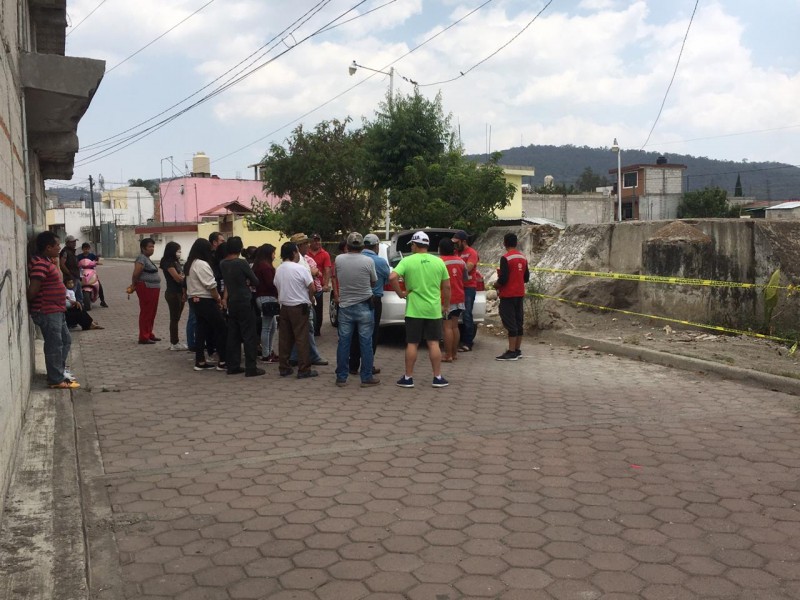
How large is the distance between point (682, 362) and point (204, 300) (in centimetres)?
593

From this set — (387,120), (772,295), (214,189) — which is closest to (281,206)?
(387,120)

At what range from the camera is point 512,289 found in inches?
403

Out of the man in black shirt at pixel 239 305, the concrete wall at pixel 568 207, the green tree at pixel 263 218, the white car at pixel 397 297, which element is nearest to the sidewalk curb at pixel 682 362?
the white car at pixel 397 297

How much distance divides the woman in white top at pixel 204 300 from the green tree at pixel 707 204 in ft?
186

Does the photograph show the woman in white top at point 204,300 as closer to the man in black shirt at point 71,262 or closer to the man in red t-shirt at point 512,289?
the man in red t-shirt at point 512,289

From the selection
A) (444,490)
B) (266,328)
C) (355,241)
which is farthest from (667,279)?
(444,490)

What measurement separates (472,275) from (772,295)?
4.06 meters

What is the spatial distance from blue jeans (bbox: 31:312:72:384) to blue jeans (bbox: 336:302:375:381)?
113 inches

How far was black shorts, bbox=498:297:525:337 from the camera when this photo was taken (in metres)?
10.3

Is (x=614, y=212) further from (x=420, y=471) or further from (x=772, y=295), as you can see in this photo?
(x=420, y=471)

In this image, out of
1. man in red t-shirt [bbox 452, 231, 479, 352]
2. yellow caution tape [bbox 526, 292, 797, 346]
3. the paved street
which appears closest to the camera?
the paved street

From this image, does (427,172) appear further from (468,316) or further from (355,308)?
(355,308)

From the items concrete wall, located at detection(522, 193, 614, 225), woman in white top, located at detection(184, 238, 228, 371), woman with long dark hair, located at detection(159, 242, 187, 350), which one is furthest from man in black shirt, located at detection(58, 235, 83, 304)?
concrete wall, located at detection(522, 193, 614, 225)

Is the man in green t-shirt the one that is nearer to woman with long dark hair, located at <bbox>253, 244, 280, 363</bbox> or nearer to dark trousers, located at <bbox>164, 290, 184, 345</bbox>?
woman with long dark hair, located at <bbox>253, 244, 280, 363</bbox>
